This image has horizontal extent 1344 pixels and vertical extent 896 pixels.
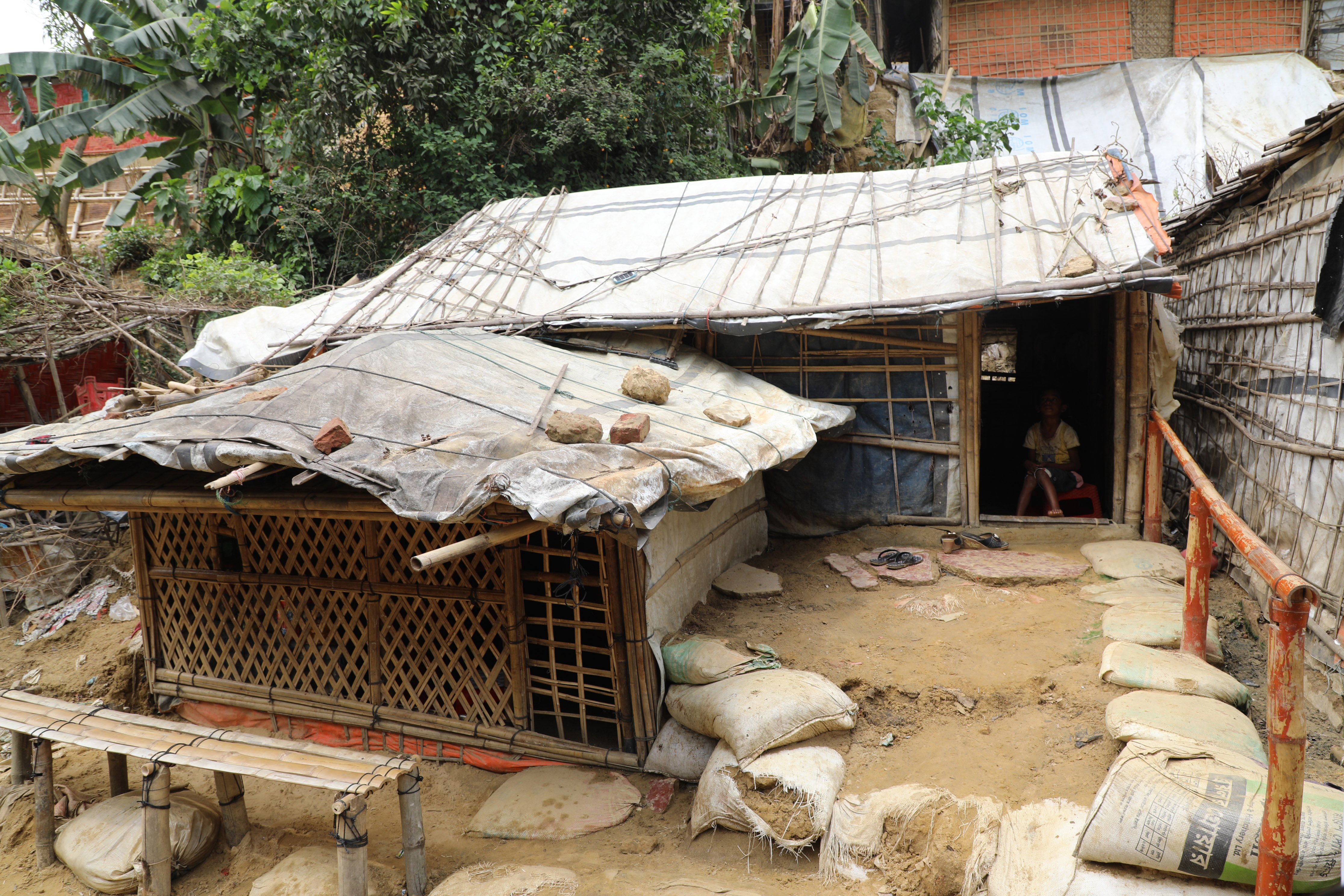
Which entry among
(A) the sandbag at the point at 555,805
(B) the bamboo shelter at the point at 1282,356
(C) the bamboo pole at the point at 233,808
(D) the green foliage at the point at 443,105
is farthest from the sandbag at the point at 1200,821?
(D) the green foliage at the point at 443,105

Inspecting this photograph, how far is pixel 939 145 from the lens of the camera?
12.5 m

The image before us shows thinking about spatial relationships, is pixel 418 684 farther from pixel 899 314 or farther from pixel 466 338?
pixel 899 314

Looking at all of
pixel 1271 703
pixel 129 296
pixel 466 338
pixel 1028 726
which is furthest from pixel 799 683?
pixel 129 296

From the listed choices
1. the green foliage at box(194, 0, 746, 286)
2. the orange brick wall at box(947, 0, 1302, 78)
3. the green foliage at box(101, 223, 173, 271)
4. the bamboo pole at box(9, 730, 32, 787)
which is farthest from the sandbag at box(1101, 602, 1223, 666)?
the green foliage at box(101, 223, 173, 271)

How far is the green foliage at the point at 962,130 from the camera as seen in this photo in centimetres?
1194

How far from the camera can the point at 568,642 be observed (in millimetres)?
5082

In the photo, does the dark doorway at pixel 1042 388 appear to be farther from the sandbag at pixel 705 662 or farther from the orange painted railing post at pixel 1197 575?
the sandbag at pixel 705 662

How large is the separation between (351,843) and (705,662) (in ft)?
6.50

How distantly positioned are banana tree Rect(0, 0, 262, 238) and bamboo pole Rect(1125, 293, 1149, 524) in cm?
1193

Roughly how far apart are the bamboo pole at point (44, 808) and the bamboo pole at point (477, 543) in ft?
10.7

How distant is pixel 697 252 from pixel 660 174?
4958 millimetres

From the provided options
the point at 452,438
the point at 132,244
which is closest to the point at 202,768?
the point at 452,438

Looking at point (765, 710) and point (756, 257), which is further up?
point (756, 257)

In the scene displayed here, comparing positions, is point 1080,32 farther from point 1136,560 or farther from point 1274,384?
point 1136,560
